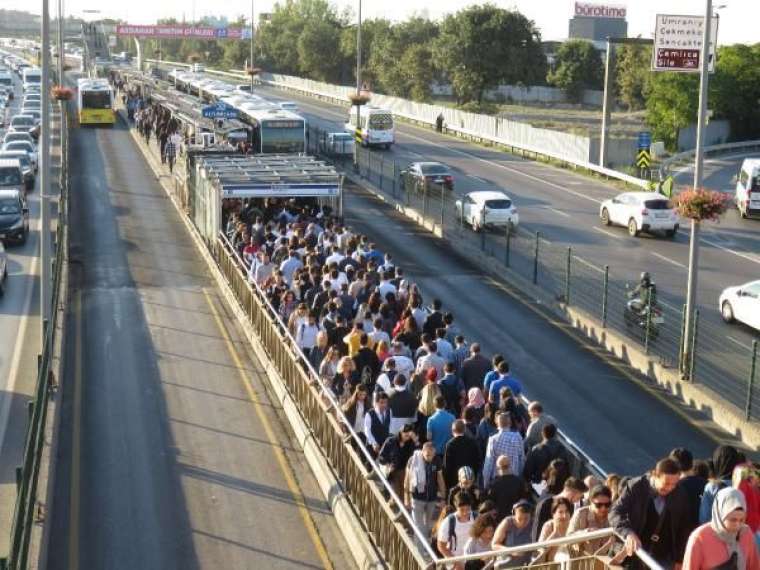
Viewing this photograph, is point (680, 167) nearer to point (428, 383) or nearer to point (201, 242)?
point (201, 242)

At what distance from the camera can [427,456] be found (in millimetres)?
12078

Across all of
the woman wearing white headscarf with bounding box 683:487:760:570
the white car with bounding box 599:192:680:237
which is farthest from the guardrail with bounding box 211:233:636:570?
the white car with bounding box 599:192:680:237

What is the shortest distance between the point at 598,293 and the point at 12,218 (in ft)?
58.2

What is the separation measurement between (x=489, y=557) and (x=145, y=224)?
29701 millimetres

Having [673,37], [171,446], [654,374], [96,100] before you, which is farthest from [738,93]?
[171,446]

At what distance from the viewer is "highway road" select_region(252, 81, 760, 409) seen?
67.4ft

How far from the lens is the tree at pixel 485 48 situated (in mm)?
86500

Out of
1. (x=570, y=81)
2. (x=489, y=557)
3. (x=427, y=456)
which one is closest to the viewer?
(x=489, y=557)

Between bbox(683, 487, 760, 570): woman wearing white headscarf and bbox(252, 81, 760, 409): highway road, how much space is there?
11.4 metres

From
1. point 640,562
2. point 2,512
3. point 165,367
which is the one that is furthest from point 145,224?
point 640,562

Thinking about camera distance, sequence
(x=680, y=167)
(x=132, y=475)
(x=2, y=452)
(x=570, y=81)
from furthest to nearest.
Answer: (x=570, y=81)
(x=680, y=167)
(x=2, y=452)
(x=132, y=475)

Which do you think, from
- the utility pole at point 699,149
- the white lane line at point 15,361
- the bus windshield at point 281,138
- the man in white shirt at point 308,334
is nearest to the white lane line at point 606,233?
the bus windshield at point 281,138

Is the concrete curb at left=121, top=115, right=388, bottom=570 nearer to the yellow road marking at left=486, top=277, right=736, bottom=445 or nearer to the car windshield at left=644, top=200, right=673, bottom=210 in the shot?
the yellow road marking at left=486, top=277, right=736, bottom=445

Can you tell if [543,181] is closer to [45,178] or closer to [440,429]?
[45,178]
